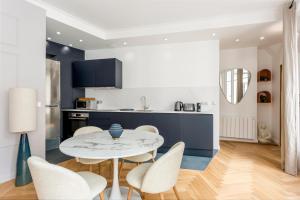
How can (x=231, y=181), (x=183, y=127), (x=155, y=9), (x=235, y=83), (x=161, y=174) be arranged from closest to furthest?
1. (x=161, y=174)
2. (x=231, y=181)
3. (x=155, y=9)
4. (x=183, y=127)
5. (x=235, y=83)

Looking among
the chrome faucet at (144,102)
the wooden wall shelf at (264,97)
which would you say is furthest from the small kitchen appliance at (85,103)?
the wooden wall shelf at (264,97)

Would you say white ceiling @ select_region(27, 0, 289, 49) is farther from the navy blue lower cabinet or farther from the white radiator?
the white radiator

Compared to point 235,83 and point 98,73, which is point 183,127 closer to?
point 235,83

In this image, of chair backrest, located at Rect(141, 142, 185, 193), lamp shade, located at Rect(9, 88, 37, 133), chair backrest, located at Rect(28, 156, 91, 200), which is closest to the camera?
chair backrest, located at Rect(28, 156, 91, 200)

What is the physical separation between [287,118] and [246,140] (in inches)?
94.3

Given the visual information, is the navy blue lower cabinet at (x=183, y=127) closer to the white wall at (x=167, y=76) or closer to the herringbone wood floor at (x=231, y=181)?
the herringbone wood floor at (x=231, y=181)

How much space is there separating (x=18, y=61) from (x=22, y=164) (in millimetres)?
1438

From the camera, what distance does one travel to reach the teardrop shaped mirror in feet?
17.2

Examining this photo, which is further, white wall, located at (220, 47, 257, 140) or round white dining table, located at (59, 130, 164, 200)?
white wall, located at (220, 47, 257, 140)

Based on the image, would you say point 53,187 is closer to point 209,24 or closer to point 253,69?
point 209,24

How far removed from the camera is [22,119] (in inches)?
99.7

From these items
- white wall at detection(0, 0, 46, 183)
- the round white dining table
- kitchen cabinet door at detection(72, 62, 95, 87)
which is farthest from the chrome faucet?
the round white dining table

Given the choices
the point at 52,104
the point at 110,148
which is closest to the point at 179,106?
the point at 52,104

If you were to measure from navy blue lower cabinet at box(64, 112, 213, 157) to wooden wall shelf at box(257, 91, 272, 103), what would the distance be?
2.15 meters
